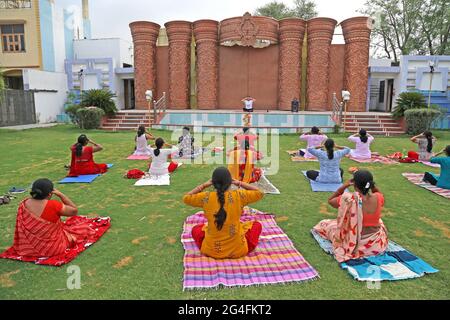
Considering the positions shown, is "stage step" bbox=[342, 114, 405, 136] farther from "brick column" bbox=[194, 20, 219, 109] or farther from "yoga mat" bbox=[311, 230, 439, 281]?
"yoga mat" bbox=[311, 230, 439, 281]

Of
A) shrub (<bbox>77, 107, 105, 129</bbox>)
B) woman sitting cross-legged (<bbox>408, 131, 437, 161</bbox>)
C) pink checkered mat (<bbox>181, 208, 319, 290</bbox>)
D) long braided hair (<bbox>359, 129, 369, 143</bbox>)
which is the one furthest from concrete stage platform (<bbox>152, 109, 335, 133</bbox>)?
pink checkered mat (<bbox>181, 208, 319, 290</bbox>)

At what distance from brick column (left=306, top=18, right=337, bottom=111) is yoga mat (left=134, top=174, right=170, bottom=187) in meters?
14.4

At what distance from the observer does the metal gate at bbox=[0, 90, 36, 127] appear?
18.8 meters

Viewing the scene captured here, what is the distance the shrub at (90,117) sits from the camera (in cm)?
1709

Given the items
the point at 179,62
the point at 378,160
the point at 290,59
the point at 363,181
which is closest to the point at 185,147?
the point at 378,160

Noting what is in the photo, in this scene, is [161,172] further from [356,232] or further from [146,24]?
[146,24]

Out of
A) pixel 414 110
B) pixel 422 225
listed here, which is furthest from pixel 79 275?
pixel 414 110

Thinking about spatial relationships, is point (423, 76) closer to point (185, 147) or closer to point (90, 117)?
point (185, 147)

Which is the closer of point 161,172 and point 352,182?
point 352,182

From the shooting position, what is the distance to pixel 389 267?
11.9 ft

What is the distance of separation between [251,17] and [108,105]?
8734 millimetres

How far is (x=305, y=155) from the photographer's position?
401 inches

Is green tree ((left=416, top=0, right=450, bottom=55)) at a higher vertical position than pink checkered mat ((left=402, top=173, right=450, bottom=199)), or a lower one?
higher

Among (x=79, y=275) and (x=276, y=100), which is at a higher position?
(x=276, y=100)
